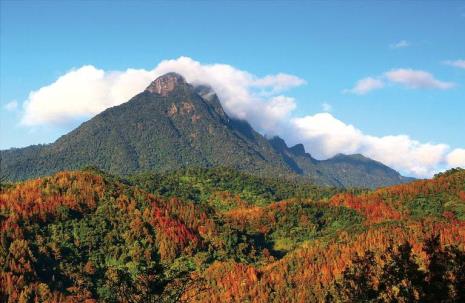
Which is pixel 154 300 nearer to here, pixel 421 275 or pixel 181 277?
pixel 181 277

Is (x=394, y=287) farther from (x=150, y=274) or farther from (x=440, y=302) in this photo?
(x=150, y=274)

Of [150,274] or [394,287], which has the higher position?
[150,274]

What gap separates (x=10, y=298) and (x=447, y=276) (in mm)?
167620

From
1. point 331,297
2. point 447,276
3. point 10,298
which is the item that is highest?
point 447,276

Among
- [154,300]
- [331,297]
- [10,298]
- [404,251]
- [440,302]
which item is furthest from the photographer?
[10,298]

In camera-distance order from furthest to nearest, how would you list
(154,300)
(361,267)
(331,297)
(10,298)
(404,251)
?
(10,298), (331,297), (361,267), (404,251), (154,300)

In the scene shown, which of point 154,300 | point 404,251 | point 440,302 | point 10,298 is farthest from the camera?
point 10,298

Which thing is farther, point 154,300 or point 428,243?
point 428,243

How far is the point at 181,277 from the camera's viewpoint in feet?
235

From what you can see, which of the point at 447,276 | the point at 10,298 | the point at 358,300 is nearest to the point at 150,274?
the point at 358,300

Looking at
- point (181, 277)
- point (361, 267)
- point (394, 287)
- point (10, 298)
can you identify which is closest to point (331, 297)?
point (361, 267)

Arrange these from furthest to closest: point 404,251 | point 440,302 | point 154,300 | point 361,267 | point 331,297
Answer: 1. point 331,297
2. point 361,267
3. point 404,251
4. point 440,302
5. point 154,300

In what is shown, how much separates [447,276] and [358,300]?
1480 cm

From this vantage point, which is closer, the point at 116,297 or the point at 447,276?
the point at 116,297
